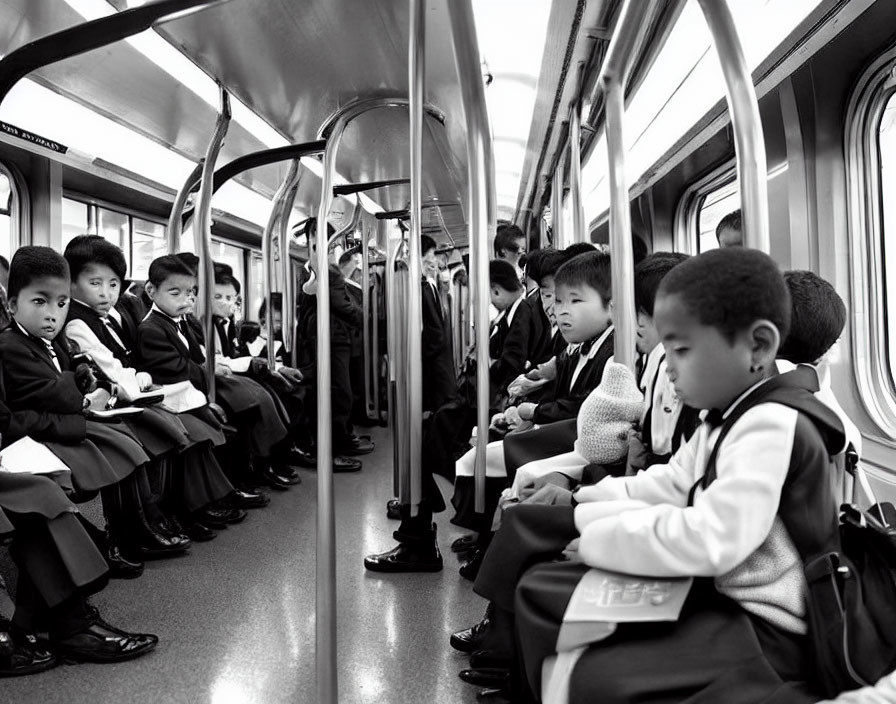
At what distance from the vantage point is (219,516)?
3459 millimetres

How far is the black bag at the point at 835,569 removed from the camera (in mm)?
884

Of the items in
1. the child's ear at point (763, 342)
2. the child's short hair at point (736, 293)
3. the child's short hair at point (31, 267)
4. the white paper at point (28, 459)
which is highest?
the child's short hair at point (31, 267)

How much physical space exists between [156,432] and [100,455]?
0.49 m

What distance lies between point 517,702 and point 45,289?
190 centimetres

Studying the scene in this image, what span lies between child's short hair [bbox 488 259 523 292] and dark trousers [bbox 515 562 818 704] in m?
2.22

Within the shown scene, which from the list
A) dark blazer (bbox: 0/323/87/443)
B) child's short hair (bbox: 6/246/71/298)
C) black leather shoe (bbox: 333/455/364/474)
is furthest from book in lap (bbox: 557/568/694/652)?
black leather shoe (bbox: 333/455/364/474)

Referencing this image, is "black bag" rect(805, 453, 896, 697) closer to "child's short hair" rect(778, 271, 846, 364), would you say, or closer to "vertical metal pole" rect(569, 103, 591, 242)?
"child's short hair" rect(778, 271, 846, 364)

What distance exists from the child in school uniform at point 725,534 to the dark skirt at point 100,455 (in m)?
1.80

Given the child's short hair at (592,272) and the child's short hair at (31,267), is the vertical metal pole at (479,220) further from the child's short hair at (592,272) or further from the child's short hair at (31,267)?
the child's short hair at (31,267)

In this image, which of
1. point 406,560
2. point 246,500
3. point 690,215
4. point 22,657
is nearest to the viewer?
point 22,657

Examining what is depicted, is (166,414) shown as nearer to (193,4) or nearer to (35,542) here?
(35,542)

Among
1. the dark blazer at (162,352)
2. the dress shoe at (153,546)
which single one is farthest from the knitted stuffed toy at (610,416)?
the dark blazer at (162,352)

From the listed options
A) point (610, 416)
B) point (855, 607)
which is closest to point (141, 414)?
point (610, 416)

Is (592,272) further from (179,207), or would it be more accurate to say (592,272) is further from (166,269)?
(179,207)
